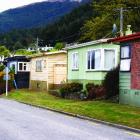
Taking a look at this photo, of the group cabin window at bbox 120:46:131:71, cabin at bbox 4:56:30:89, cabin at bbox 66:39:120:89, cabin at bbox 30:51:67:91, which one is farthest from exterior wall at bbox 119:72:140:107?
cabin at bbox 4:56:30:89

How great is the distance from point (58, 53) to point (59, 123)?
32413 mm

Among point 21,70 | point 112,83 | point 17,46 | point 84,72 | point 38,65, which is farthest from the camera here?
point 17,46

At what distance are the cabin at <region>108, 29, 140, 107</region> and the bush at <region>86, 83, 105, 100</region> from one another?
4655mm

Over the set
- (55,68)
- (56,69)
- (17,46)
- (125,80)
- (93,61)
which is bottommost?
(125,80)

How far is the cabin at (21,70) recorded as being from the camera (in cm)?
6425

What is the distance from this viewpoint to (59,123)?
71.1 ft

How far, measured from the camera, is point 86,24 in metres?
73.4

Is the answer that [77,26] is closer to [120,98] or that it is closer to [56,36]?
[56,36]

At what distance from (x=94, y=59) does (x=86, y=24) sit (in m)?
33.0

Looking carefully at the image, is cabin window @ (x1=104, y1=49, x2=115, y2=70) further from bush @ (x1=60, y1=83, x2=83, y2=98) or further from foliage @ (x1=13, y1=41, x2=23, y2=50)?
foliage @ (x1=13, y1=41, x2=23, y2=50)

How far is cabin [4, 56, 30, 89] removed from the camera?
2530 inches

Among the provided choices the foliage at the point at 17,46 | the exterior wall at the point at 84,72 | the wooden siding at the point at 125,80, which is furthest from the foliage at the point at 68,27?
the wooden siding at the point at 125,80

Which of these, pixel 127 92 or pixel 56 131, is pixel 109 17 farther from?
pixel 56 131

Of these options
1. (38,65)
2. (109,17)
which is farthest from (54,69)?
(109,17)
